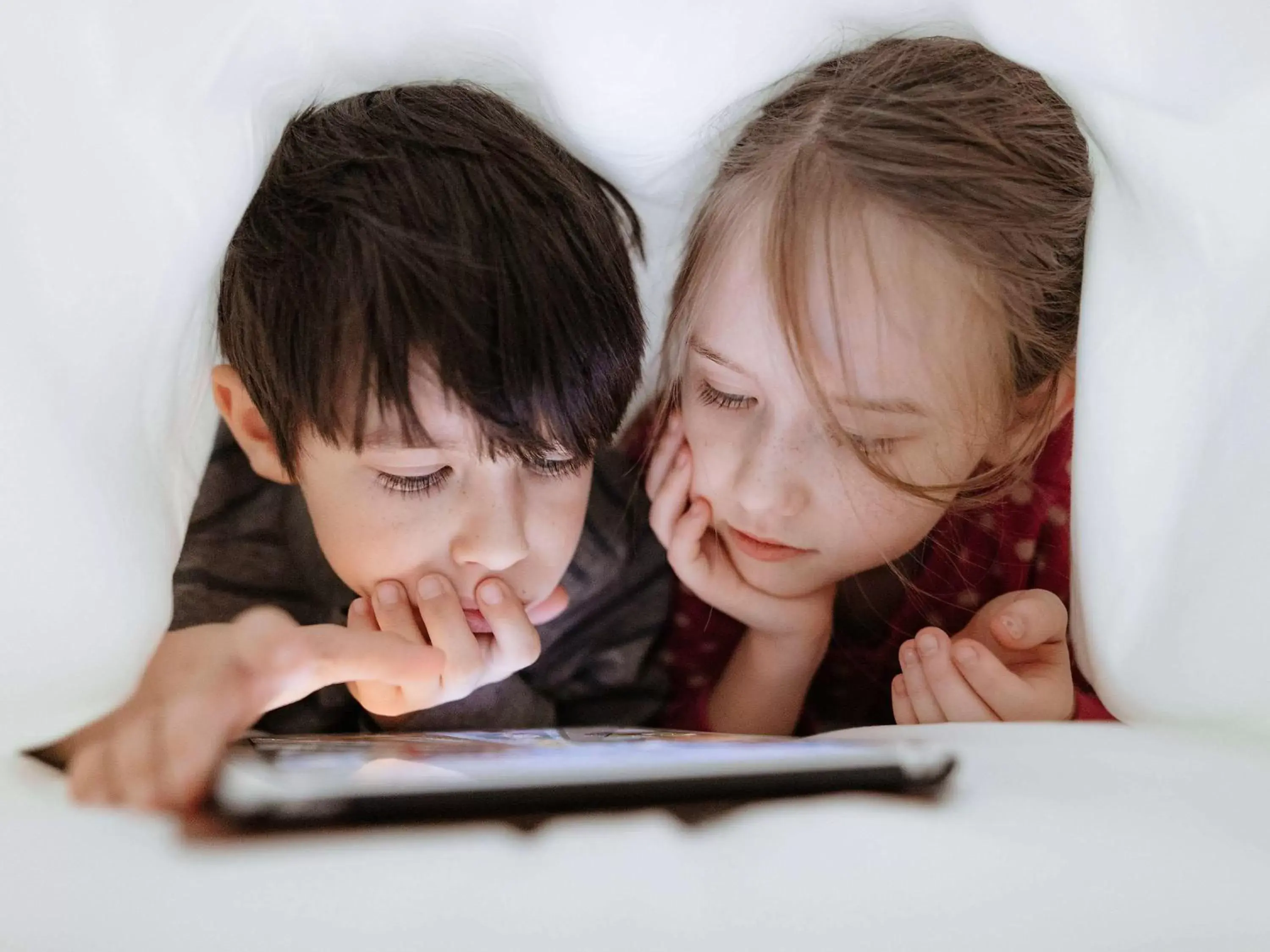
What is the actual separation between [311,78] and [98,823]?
1.28ft

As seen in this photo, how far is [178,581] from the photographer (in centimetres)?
61

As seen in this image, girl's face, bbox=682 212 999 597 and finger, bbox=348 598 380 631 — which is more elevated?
girl's face, bbox=682 212 999 597

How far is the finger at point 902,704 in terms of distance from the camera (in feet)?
2.06

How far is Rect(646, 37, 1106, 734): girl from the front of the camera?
20.7 inches

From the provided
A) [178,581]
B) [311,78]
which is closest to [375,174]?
[311,78]

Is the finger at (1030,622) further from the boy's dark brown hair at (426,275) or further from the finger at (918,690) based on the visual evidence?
the boy's dark brown hair at (426,275)

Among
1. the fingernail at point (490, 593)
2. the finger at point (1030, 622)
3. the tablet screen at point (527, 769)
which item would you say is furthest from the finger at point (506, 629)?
the finger at point (1030, 622)

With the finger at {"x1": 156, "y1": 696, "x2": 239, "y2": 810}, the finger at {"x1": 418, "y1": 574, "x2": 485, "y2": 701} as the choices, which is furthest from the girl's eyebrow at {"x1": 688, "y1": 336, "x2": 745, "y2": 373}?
the finger at {"x1": 156, "y1": 696, "x2": 239, "y2": 810}

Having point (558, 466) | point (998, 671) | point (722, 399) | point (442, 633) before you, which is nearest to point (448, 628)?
point (442, 633)

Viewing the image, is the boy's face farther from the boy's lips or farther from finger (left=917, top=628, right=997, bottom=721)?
finger (left=917, top=628, right=997, bottom=721)

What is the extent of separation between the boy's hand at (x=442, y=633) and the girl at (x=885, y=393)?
5.9 inches

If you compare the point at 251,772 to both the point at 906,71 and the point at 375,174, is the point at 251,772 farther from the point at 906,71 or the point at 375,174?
the point at 906,71

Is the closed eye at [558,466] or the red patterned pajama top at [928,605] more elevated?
the closed eye at [558,466]

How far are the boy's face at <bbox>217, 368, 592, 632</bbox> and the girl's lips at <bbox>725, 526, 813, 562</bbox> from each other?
0.13m
